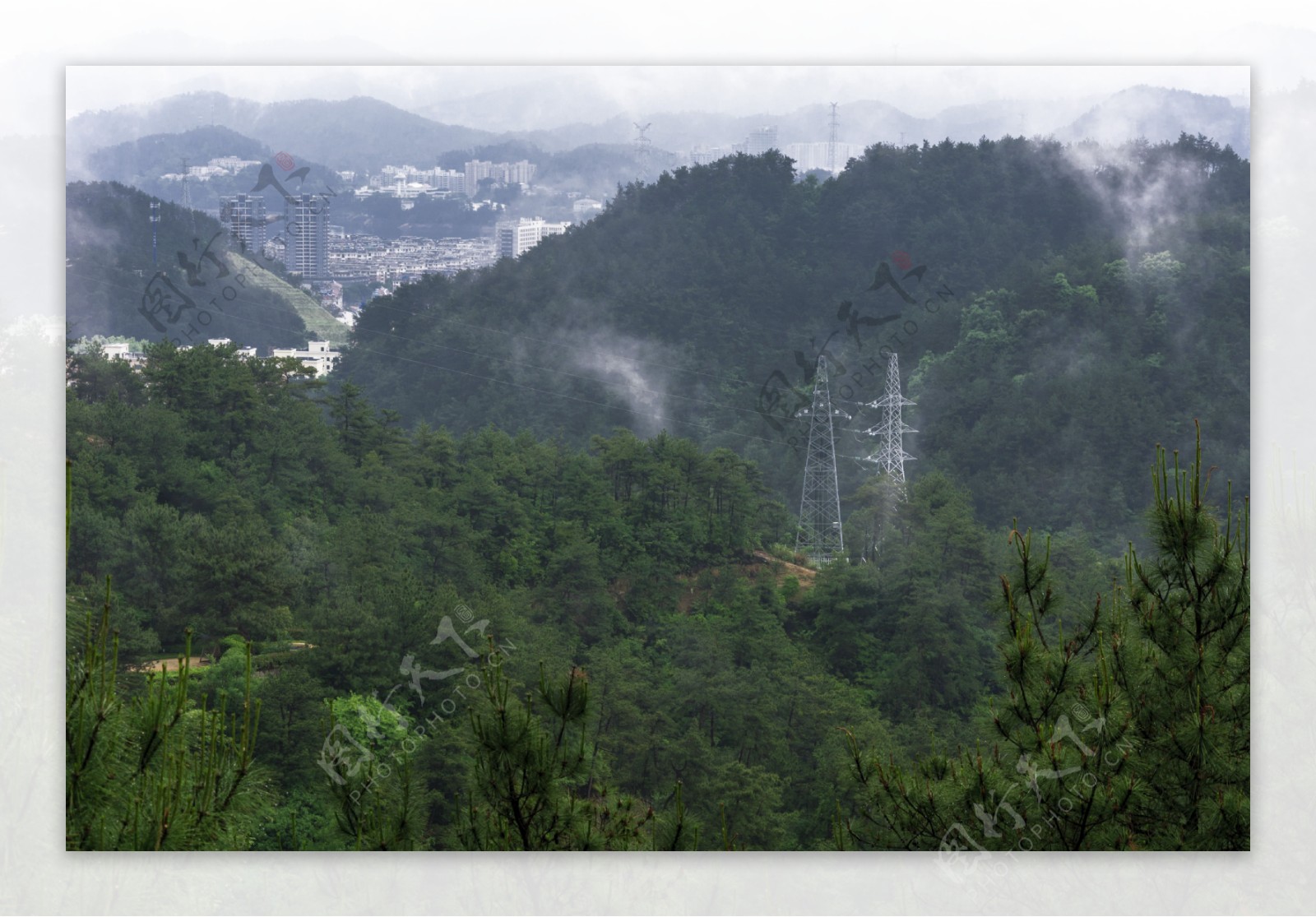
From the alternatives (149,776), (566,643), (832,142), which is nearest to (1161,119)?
(832,142)

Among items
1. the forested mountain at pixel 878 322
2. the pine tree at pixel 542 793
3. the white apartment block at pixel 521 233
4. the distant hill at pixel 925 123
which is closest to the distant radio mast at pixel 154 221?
the forested mountain at pixel 878 322

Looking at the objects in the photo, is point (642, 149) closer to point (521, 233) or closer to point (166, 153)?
point (521, 233)

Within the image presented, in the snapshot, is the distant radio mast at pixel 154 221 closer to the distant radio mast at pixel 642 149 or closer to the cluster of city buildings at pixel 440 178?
the cluster of city buildings at pixel 440 178

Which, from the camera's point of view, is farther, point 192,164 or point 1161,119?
point 192,164

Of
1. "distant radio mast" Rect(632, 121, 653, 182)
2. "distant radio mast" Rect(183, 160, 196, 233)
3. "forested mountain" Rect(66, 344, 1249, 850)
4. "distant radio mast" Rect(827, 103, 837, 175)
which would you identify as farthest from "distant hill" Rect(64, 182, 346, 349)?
"distant radio mast" Rect(827, 103, 837, 175)

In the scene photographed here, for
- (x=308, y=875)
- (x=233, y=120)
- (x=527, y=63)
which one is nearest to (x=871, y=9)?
(x=527, y=63)

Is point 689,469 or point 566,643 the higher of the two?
point 689,469

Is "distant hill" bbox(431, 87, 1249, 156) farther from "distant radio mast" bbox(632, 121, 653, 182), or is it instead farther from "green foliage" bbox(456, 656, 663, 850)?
"green foliage" bbox(456, 656, 663, 850)
